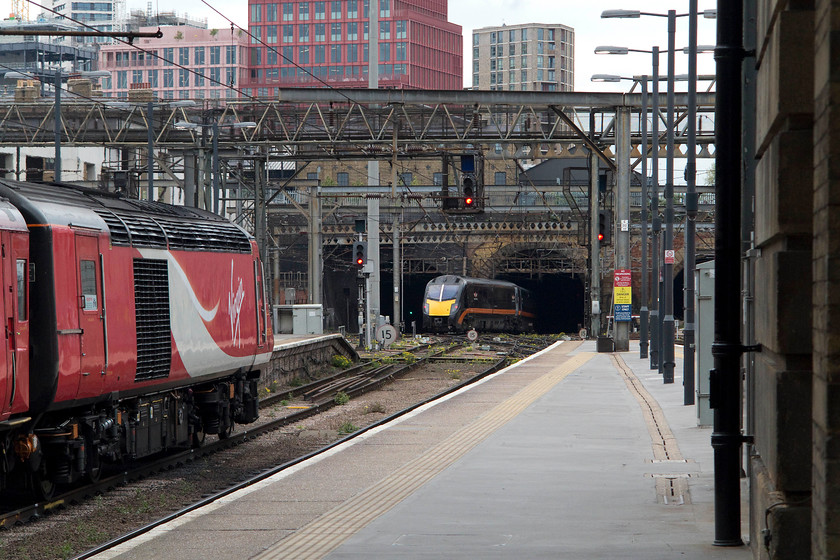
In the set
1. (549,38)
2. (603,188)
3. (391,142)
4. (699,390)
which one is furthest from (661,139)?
(549,38)

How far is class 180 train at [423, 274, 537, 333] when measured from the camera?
6262 cm

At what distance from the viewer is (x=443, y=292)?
6297 centimetres

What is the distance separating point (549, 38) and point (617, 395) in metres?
174

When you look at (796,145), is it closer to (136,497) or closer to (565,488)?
(565,488)

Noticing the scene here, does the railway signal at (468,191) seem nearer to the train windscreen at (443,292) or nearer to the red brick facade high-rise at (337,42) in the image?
the train windscreen at (443,292)

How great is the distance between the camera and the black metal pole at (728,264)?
27.6 ft

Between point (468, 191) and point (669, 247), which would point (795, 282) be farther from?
point (468, 191)

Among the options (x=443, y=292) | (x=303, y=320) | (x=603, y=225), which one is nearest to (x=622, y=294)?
(x=603, y=225)

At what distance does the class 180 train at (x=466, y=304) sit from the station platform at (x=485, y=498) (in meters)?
42.5

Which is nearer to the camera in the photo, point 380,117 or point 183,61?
point 380,117

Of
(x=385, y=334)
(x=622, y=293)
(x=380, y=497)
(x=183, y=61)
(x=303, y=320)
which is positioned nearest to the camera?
(x=380, y=497)

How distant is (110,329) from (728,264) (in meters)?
7.33

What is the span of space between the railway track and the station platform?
2104 mm

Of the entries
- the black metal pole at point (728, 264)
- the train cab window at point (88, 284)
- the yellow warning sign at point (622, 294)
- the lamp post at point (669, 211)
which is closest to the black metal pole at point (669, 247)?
the lamp post at point (669, 211)
